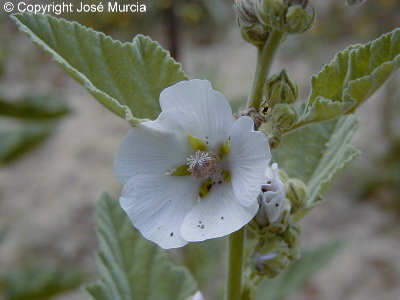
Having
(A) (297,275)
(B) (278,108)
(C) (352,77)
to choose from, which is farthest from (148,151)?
(A) (297,275)

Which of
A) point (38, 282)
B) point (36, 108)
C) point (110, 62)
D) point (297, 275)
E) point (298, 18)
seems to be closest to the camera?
point (298, 18)

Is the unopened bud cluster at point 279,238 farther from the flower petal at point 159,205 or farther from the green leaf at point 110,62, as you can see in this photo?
the green leaf at point 110,62

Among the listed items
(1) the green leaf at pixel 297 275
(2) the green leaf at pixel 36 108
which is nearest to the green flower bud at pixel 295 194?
(1) the green leaf at pixel 297 275

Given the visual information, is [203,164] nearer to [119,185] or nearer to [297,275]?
[297,275]

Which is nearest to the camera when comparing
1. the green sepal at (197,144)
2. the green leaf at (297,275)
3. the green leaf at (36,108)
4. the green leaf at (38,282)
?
the green sepal at (197,144)

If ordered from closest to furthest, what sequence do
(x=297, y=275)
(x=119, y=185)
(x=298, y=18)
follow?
1. (x=298, y=18)
2. (x=297, y=275)
3. (x=119, y=185)

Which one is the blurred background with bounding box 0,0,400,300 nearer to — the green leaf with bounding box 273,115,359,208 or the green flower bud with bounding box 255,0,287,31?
the green leaf with bounding box 273,115,359,208

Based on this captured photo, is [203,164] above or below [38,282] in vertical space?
above
